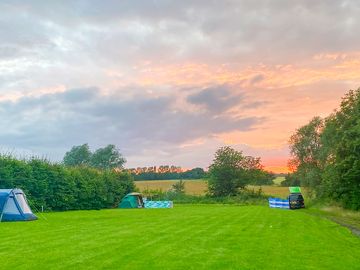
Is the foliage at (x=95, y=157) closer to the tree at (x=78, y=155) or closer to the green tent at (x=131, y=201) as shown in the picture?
the tree at (x=78, y=155)

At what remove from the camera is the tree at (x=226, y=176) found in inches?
3452

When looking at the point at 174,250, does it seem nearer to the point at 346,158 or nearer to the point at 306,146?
the point at 346,158

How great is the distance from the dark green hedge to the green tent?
5.28 feet

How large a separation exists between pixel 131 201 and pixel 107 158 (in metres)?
70.6

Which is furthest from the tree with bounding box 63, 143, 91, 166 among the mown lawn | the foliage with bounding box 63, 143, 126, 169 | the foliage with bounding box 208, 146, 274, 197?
the mown lawn

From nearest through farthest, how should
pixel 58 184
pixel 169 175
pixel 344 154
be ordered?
pixel 344 154 < pixel 58 184 < pixel 169 175

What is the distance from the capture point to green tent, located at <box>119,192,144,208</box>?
199 feet

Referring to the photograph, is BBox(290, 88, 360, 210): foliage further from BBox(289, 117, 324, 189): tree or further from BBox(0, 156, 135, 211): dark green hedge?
BBox(0, 156, 135, 211): dark green hedge

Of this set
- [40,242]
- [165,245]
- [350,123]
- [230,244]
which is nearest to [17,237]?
[40,242]

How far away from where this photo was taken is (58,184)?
158 ft

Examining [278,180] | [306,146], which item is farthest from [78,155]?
[306,146]

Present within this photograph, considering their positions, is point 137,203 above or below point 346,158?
below

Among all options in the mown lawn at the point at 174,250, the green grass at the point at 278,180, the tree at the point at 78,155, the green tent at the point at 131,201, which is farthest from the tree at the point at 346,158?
the tree at the point at 78,155

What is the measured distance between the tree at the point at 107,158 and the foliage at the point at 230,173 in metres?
45.2
